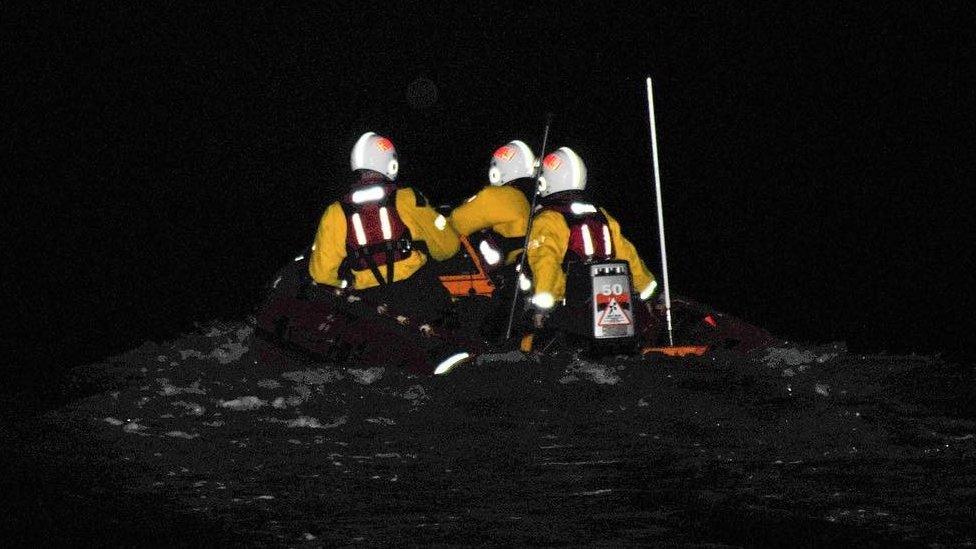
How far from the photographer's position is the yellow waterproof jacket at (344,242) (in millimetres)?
11609

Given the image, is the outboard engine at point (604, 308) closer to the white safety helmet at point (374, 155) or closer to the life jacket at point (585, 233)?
the life jacket at point (585, 233)

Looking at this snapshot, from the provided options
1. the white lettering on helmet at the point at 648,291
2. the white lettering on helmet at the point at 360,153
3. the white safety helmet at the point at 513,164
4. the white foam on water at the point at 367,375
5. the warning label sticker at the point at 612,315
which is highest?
the white lettering on helmet at the point at 360,153

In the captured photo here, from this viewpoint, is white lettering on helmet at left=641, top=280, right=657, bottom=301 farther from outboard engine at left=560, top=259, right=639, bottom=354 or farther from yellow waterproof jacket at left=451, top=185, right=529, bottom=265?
outboard engine at left=560, top=259, right=639, bottom=354

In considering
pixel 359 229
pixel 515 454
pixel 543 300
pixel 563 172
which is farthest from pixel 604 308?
pixel 515 454

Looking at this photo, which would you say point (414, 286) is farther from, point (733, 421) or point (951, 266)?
point (951, 266)

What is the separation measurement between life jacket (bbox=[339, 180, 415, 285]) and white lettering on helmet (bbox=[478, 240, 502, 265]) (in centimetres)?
79

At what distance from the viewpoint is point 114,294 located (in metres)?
26.0

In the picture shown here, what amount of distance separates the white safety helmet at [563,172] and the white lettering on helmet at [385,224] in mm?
1258

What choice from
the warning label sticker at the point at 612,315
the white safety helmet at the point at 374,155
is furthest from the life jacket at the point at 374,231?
the warning label sticker at the point at 612,315

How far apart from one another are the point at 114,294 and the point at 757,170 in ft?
46.2

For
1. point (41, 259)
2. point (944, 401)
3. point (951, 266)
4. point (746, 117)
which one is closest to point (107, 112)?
point (41, 259)

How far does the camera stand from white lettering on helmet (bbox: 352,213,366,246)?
37.9 feet

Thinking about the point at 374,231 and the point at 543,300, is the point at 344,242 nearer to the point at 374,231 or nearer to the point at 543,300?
the point at 374,231

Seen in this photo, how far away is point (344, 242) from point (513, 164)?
5.24 ft
